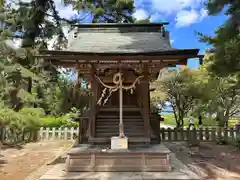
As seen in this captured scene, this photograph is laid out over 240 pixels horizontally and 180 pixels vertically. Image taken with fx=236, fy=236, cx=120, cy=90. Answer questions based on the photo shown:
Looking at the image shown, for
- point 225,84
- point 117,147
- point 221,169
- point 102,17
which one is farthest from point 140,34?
point 102,17

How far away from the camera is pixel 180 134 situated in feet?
38.2

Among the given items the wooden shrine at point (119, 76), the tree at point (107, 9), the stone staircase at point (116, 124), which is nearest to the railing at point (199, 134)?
the wooden shrine at point (119, 76)

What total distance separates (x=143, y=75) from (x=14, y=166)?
15.2 feet

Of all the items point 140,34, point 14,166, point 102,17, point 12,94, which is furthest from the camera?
point 102,17

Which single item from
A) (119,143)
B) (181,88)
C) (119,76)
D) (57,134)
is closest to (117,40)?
(119,76)

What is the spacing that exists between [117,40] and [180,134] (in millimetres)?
5850

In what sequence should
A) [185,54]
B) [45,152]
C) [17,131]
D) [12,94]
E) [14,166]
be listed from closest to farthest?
[185,54], [14,166], [45,152], [17,131], [12,94]

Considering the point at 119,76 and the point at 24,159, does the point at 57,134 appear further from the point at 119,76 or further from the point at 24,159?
the point at 119,76

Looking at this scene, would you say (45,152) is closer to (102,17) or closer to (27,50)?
(27,50)

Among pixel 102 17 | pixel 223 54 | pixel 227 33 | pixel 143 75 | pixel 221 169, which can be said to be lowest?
pixel 221 169

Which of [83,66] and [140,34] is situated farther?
[140,34]

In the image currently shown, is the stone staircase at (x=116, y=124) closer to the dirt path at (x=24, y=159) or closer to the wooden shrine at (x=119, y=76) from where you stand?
the wooden shrine at (x=119, y=76)

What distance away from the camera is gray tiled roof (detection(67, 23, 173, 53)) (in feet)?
23.7

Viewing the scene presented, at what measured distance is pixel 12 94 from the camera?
1270 cm
